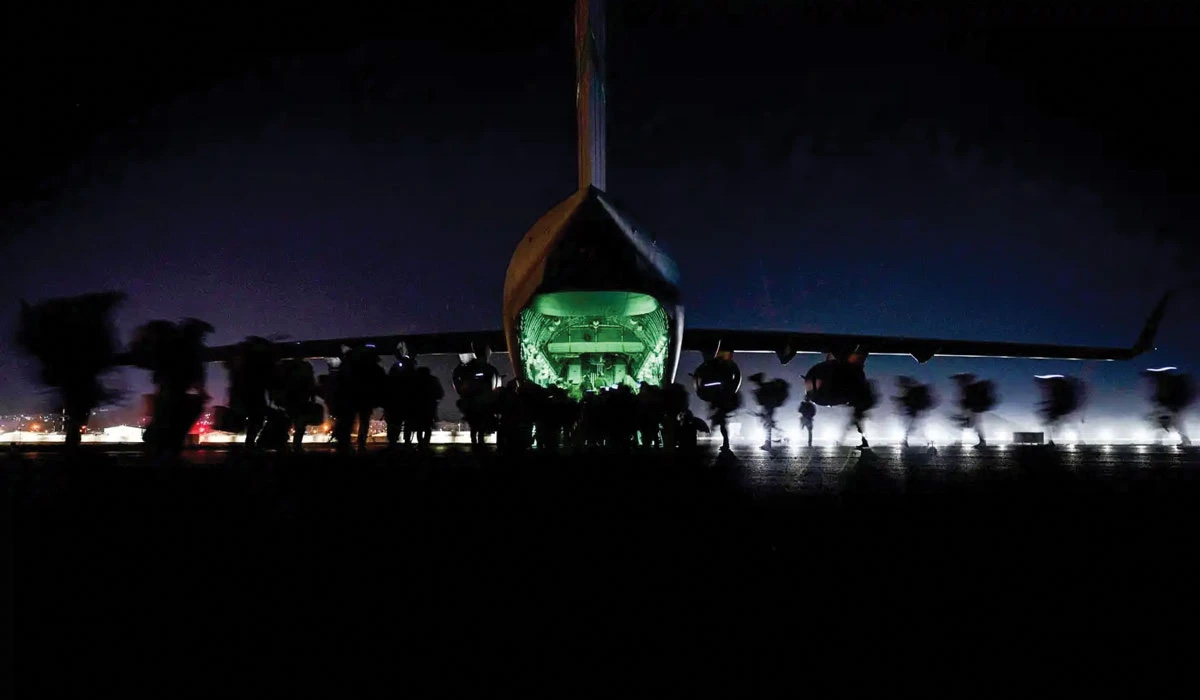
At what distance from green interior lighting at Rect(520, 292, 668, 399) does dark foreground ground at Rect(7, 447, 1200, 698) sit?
8360 millimetres

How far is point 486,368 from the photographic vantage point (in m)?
16.1

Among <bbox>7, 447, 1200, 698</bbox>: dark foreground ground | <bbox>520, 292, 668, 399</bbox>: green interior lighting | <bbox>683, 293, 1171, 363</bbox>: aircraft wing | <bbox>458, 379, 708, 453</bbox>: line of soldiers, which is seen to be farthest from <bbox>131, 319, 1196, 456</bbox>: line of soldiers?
<bbox>683, 293, 1171, 363</bbox>: aircraft wing

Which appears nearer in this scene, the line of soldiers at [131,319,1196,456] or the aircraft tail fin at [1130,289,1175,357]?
the line of soldiers at [131,319,1196,456]

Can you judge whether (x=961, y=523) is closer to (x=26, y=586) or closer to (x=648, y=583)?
(x=648, y=583)

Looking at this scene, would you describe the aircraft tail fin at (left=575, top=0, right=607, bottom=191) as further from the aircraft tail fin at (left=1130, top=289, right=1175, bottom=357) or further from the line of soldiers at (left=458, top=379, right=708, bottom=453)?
the aircraft tail fin at (left=1130, top=289, right=1175, bottom=357)

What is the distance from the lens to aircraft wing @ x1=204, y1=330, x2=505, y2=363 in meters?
19.0

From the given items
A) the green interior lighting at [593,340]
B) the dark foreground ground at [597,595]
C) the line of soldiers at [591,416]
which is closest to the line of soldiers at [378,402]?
the line of soldiers at [591,416]

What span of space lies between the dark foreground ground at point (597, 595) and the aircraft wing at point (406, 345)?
49.0 ft

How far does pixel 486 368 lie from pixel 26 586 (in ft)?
45.2

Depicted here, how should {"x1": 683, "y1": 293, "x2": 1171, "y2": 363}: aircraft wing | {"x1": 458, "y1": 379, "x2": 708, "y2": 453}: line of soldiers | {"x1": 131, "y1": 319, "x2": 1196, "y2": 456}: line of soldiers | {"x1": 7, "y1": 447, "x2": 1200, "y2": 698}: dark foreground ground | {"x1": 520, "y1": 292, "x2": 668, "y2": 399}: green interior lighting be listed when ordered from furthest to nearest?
{"x1": 683, "y1": 293, "x2": 1171, "y2": 363}: aircraft wing, {"x1": 520, "y1": 292, "x2": 668, "y2": 399}: green interior lighting, {"x1": 458, "y1": 379, "x2": 708, "y2": 453}: line of soldiers, {"x1": 131, "y1": 319, "x2": 1196, "y2": 456}: line of soldiers, {"x1": 7, "y1": 447, "x2": 1200, "y2": 698}: dark foreground ground

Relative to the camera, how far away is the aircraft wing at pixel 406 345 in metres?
19.0

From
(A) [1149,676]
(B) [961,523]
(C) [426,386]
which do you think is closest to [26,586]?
(A) [1149,676]

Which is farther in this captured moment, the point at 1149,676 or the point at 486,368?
the point at 486,368

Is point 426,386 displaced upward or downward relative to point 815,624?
upward
